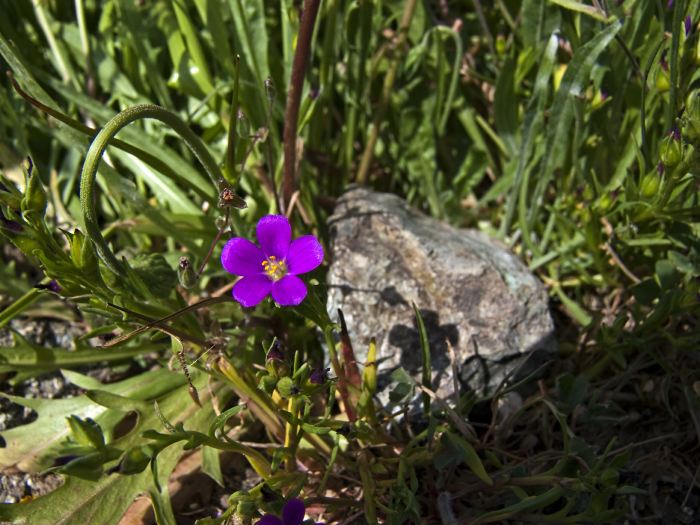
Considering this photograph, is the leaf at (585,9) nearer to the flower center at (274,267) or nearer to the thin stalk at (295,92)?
the thin stalk at (295,92)

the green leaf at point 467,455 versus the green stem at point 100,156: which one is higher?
the green stem at point 100,156

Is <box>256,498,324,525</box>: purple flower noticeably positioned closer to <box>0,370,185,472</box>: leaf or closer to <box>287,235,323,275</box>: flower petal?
<box>287,235,323,275</box>: flower petal

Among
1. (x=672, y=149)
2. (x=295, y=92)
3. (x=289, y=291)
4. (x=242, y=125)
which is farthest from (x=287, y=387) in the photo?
(x=672, y=149)

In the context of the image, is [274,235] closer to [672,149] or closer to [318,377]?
[318,377]

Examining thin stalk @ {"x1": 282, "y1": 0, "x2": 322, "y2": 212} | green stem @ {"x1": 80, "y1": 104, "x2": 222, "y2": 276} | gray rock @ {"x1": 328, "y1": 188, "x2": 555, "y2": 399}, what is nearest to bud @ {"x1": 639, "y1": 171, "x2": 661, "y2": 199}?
gray rock @ {"x1": 328, "y1": 188, "x2": 555, "y2": 399}

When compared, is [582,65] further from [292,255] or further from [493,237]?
[292,255]

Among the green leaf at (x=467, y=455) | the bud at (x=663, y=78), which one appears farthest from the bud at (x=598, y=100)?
the green leaf at (x=467, y=455)

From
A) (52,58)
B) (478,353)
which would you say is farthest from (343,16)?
(478,353)
